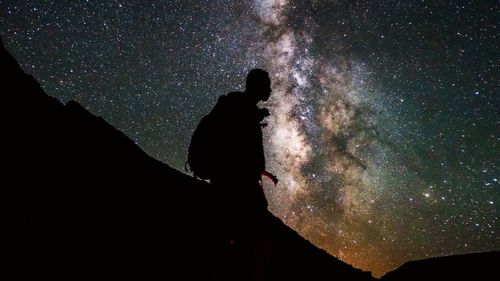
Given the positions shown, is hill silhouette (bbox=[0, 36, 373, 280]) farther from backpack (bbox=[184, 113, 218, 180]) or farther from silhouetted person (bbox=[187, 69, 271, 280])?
backpack (bbox=[184, 113, 218, 180])

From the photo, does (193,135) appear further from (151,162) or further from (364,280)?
(364,280)

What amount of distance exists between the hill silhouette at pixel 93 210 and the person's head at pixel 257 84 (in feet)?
3.10

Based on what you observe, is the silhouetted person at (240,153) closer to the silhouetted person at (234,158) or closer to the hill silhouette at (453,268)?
the silhouetted person at (234,158)

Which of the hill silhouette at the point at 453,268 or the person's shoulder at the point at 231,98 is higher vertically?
the person's shoulder at the point at 231,98

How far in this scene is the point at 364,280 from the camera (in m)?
4.69

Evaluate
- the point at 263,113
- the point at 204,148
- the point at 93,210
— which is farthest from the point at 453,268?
the point at 93,210

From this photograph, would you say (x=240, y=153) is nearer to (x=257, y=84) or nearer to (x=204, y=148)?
(x=204, y=148)

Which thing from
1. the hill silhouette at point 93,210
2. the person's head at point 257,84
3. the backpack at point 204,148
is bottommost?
the hill silhouette at point 93,210

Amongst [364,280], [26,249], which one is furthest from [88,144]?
[364,280]

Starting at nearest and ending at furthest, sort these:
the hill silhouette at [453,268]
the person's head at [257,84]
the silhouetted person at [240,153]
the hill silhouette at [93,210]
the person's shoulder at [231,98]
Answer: the hill silhouette at [93,210]
the silhouetted person at [240,153]
the person's shoulder at [231,98]
the person's head at [257,84]
the hill silhouette at [453,268]

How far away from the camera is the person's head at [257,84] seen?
2871 mm

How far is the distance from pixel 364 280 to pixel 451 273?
48.4 inches

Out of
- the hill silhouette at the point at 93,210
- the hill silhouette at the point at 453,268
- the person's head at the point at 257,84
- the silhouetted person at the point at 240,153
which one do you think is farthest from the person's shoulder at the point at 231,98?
the hill silhouette at the point at 453,268

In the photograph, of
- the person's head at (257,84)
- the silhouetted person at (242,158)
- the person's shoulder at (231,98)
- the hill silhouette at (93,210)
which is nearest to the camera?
the hill silhouette at (93,210)
